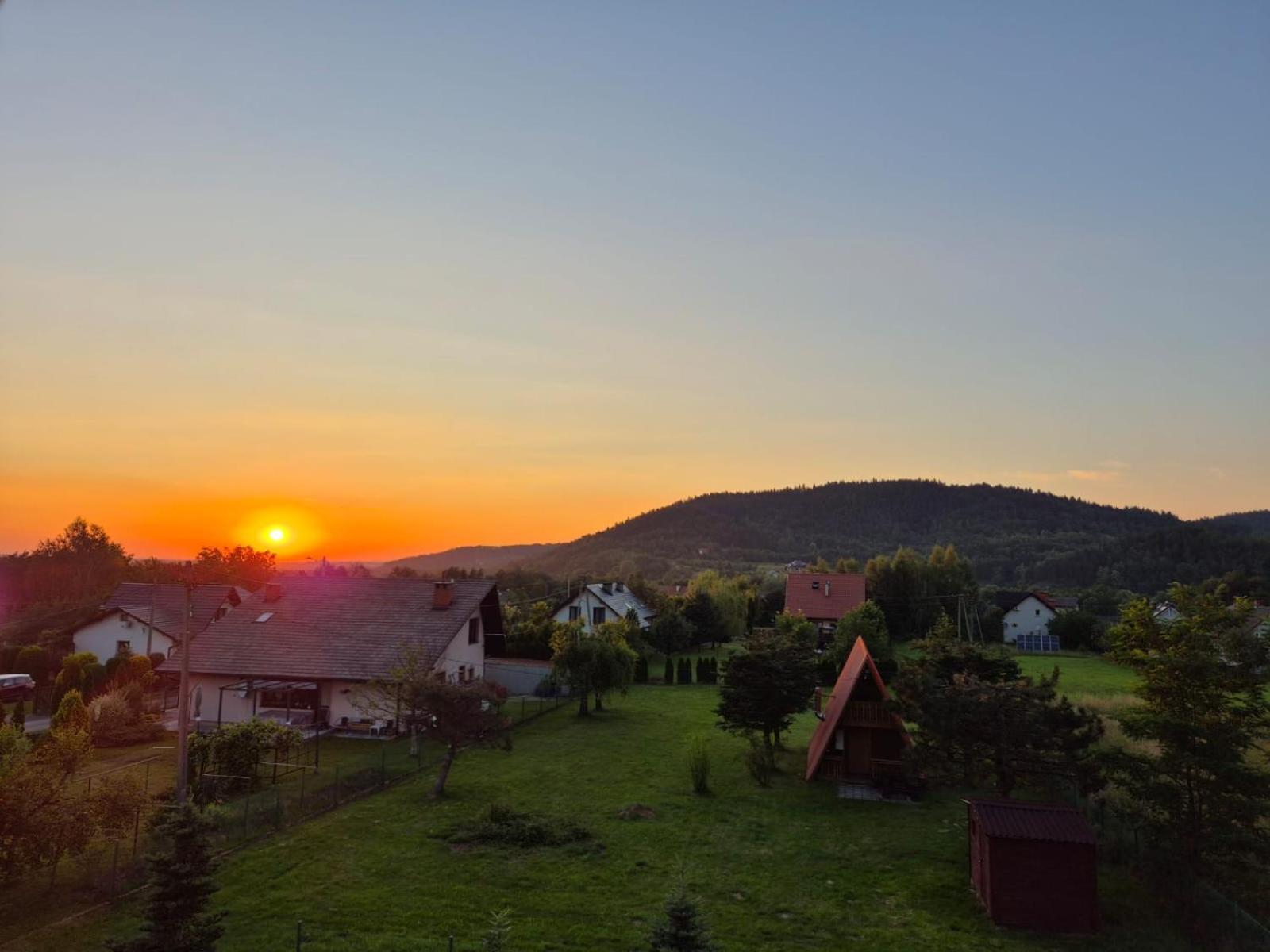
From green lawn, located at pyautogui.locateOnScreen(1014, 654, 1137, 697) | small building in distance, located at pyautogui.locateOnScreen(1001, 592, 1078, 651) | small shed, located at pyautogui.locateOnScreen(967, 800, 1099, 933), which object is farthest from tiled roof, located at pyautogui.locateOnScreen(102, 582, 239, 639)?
small building in distance, located at pyautogui.locateOnScreen(1001, 592, 1078, 651)

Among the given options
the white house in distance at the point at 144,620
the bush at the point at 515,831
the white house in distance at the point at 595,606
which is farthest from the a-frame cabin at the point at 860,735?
the white house in distance at the point at 595,606

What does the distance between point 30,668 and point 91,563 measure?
53274 millimetres

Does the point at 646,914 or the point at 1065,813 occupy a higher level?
the point at 1065,813

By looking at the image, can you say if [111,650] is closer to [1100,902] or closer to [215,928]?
[215,928]

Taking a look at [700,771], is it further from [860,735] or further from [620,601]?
[620,601]

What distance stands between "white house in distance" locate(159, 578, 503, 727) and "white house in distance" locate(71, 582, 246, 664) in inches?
284

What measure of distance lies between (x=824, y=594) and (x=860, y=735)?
3930 centimetres

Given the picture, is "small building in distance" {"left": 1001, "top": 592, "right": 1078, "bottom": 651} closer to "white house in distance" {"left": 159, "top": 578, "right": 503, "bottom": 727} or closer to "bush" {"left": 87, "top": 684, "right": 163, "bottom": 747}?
"white house in distance" {"left": 159, "top": 578, "right": 503, "bottom": 727}

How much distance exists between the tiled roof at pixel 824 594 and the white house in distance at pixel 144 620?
40472 millimetres

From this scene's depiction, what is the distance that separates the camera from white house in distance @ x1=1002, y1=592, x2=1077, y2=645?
240ft

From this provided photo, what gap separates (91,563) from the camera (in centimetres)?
8506

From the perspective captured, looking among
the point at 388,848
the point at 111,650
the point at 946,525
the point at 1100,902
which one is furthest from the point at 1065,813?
the point at 946,525

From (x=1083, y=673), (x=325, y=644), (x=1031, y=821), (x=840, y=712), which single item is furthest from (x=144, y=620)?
(x=1083, y=673)

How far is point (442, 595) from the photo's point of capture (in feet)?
114
